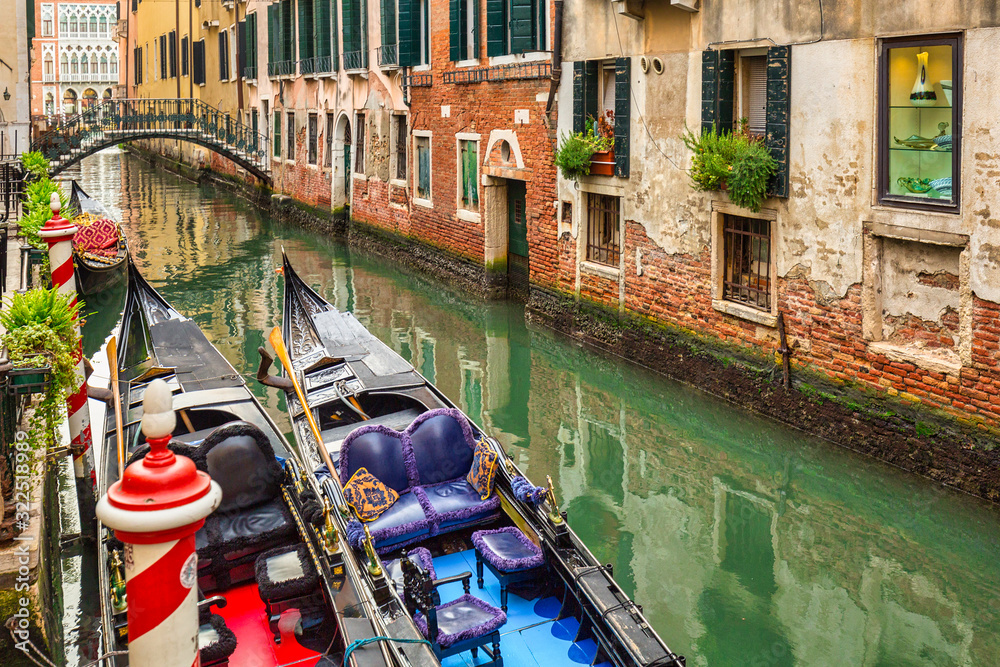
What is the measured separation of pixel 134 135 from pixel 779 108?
17.6 meters

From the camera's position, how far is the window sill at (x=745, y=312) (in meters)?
7.79

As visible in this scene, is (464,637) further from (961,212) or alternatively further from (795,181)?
(795,181)

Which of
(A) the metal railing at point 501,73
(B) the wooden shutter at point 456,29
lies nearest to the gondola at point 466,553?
(A) the metal railing at point 501,73

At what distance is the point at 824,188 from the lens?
7199 mm

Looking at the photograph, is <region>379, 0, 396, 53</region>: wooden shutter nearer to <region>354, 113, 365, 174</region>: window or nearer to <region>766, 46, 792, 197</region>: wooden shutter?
<region>354, 113, 365, 174</region>: window

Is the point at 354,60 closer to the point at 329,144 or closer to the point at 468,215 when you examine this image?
the point at 329,144

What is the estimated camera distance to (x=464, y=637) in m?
4.04

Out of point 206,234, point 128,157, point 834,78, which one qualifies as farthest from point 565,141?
point 128,157

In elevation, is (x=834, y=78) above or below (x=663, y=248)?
above

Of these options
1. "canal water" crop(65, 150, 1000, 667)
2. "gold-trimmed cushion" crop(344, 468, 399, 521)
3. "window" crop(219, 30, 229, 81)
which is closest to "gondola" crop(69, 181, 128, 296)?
"canal water" crop(65, 150, 1000, 667)

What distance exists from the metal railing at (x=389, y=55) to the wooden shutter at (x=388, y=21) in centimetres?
6

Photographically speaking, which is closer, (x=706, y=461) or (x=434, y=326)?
(x=706, y=461)

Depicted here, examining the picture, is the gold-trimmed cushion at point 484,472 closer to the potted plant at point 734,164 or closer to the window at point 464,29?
the potted plant at point 734,164

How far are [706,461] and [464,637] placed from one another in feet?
11.6
